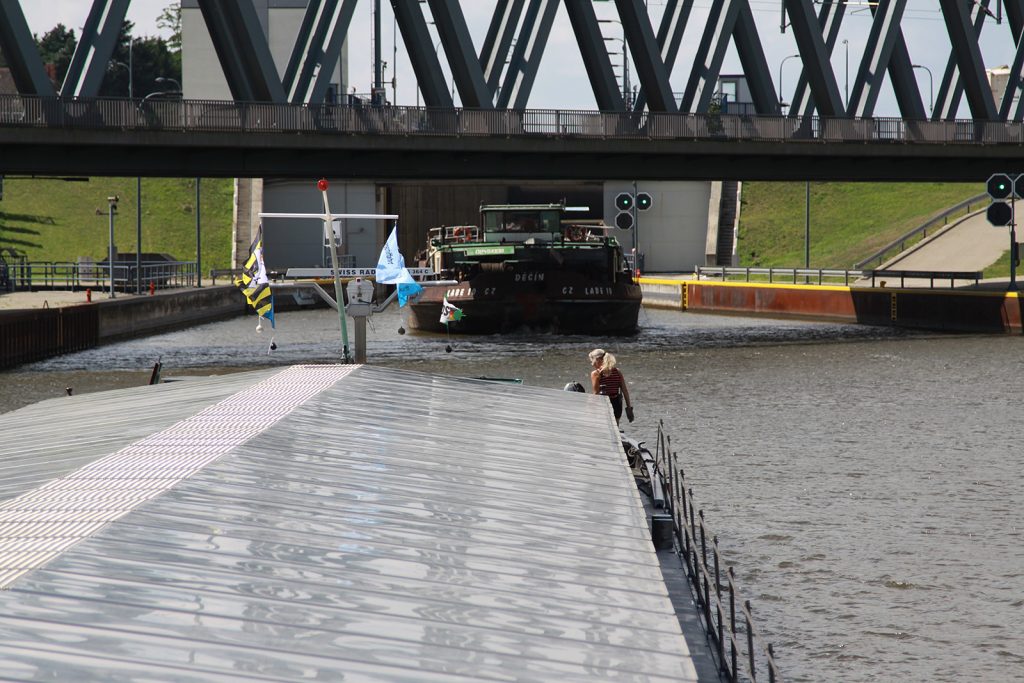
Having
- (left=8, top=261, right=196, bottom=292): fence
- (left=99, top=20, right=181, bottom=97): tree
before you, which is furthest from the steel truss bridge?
(left=99, top=20, right=181, bottom=97): tree

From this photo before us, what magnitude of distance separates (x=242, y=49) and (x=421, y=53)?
5.99 metres

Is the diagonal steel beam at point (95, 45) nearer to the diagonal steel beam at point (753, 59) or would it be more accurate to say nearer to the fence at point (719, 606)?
the diagonal steel beam at point (753, 59)

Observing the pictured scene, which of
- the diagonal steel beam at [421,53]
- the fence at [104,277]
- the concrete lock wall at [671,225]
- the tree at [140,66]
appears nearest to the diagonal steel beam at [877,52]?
the diagonal steel beam at [421,53]

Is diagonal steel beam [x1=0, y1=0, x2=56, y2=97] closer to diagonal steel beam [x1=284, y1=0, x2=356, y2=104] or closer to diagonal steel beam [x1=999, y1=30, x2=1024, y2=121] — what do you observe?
diagonal steel beam [x1=284, y1=0, x2=356, y2=104]

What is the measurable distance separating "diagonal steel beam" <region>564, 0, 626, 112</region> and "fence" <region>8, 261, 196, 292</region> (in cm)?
2567

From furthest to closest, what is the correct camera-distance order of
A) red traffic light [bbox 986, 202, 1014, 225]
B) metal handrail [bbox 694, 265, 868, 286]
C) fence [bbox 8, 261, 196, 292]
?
metal handrail [bbox 694, 265, 868, 286] → fence [bbox 8, 261, 196, 292] → red traffic light [bbox 986, 202, 1014, 225]

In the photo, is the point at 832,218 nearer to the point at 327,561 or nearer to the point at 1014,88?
the point at 1014,88

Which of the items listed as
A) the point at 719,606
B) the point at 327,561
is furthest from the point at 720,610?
the point at 327,561

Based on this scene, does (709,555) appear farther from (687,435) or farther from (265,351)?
(265,351)

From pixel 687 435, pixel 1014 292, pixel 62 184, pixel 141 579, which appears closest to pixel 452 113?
pixel 687 435

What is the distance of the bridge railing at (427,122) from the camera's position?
39656 mm

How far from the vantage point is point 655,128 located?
151 feet

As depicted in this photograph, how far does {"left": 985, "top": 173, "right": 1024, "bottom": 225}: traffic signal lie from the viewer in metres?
49.7

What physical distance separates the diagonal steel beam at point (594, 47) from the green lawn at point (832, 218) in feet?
149
